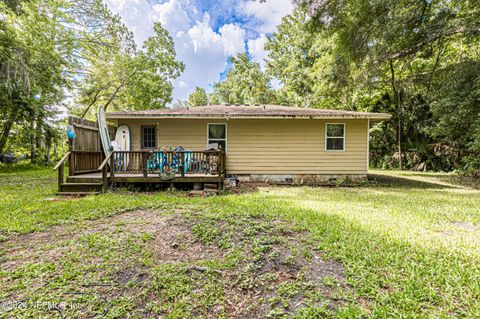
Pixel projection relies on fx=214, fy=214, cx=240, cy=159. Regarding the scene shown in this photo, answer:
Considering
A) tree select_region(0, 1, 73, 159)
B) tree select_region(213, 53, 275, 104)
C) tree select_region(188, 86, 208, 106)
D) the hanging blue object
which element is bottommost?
the hanging blue object

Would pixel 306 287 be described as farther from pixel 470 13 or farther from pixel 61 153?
pixel 61 153

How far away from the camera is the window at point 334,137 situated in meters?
8.60

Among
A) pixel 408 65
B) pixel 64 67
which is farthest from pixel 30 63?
pixel 408 65

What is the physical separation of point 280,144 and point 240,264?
21.9 feet

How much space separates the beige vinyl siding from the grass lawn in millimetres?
4376

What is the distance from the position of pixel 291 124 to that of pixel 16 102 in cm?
1369

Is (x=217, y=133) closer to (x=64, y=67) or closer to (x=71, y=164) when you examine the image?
(x=71, y=164)

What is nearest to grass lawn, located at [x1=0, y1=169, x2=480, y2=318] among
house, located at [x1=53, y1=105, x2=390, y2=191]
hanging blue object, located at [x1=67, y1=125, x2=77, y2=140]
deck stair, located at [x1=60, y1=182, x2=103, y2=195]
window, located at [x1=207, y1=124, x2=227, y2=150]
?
deck stair, located at [x1=60, y1=182, x2=103, y2=195]

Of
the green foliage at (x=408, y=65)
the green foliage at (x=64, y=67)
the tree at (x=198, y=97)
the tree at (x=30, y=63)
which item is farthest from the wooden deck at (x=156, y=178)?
the tree at (x=198, y=97)

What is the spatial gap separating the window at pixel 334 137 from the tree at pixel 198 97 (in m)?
33.7

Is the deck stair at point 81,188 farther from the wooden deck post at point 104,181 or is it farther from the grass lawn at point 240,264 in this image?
the grass lawn at point 240,264

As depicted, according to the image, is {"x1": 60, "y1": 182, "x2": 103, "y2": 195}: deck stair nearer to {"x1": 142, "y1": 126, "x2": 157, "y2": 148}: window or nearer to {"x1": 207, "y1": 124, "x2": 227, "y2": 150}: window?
{"x1": 142, "y1": 126, "x2": 157, "y2": 148}: window

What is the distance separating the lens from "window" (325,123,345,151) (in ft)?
28.2

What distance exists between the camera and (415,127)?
48.9ft
